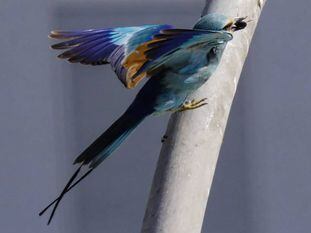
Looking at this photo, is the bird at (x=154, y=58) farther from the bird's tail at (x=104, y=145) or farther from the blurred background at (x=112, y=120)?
the blurred background at (x=112, y=120)

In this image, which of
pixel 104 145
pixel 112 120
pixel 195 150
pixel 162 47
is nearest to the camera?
pixel 195 150

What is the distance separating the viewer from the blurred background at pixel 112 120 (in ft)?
13.4

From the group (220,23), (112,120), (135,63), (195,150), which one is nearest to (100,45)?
(135,63)

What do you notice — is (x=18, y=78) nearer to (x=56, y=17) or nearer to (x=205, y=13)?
(x=56, y=17)

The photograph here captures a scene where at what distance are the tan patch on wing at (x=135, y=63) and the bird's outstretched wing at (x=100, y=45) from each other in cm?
1

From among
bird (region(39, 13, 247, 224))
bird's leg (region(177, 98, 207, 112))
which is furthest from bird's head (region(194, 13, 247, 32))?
bird's leg (region(177, 98, 207, 112))

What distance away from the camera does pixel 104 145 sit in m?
1.41

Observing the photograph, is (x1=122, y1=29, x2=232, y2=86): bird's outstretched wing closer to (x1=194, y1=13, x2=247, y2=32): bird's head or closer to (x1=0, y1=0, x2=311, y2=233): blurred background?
(x1=194, y1=13, x2=247, y2=32): bird's head

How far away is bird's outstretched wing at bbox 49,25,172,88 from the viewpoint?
1570 millimetres

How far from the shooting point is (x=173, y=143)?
1330 millimetres

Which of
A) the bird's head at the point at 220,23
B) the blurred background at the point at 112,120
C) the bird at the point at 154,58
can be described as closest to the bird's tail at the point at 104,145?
the bird at the point at 154,58

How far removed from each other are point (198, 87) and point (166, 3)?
103 inches

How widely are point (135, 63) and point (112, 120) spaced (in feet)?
8.50

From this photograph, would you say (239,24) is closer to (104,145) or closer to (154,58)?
(154,58)
